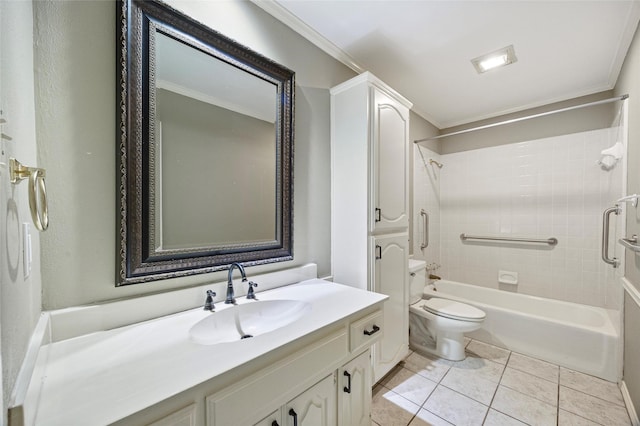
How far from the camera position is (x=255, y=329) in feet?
3.73

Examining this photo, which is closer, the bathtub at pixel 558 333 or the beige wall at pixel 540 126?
the bathtub at pixel 558 333

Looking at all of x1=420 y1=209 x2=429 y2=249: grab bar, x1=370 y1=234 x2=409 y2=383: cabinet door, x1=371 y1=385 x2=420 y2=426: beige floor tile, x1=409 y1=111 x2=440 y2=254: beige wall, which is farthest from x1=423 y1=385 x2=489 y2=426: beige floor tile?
x1=420 y1=209 x2=429 y2=249: grab bar

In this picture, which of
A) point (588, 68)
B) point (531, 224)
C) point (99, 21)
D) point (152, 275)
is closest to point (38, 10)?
point (99, 21)

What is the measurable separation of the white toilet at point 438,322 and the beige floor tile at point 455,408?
1.45 ft

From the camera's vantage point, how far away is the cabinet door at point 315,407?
2.81ft

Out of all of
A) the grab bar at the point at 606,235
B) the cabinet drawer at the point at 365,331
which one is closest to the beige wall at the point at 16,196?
the cabinet drawer at the point at 365,331

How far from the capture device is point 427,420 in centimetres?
149

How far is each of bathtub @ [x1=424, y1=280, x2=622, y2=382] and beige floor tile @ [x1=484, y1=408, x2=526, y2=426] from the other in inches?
37.3

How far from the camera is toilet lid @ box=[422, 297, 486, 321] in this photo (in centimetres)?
201

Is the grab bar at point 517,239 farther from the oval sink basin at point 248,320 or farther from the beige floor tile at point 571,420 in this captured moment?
the oval sink basin at point 248,320

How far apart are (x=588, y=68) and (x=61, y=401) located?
11.7 feet

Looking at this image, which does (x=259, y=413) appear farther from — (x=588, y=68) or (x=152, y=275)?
(x=588, y=68)

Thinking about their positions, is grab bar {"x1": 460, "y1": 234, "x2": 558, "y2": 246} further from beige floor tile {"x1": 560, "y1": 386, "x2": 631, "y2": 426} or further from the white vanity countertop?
the white vanity countertop

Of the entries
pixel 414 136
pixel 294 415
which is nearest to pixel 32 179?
pixel 294 415
